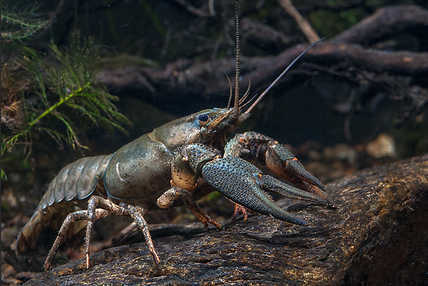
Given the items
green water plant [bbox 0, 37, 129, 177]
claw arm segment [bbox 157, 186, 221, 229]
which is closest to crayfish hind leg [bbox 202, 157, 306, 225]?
claw arm segment [bbox 157, 186, 221, 229]

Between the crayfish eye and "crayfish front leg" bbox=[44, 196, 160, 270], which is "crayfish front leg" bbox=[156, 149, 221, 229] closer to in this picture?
"crayfish front leg" bbox=[44, 196, 160, 270]

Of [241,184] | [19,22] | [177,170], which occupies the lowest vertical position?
[177,170]

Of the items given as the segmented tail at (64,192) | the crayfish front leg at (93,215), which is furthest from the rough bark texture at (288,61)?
the crayfish front leg at (93,215)

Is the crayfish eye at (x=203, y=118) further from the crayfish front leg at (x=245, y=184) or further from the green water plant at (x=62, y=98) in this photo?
the green water plant at (x=62, y=98)

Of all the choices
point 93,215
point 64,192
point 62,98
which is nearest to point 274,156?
point 93,215

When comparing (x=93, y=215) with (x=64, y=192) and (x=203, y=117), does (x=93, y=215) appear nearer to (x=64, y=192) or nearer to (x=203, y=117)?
(x=64, y=192)
